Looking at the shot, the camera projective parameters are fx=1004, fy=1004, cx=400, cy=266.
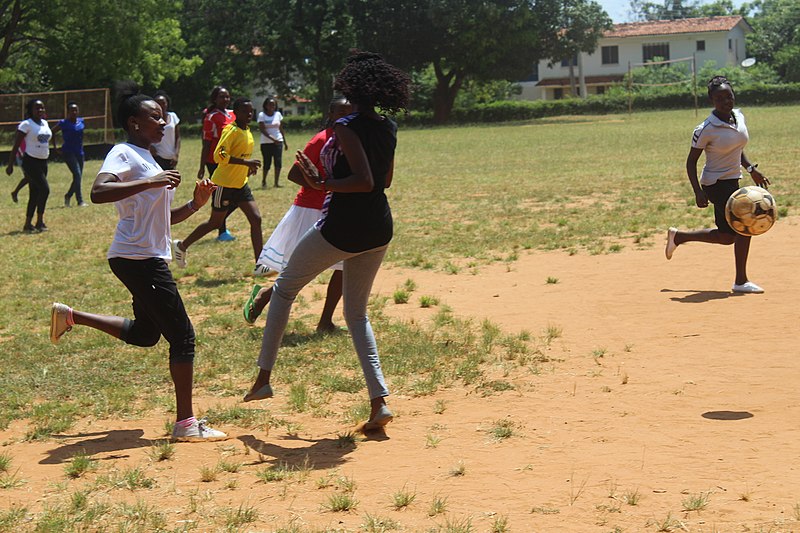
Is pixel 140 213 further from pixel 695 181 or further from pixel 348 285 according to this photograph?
pixel 695 181

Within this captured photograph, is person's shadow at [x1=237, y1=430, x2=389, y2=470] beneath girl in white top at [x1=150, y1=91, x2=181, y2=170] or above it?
beneath

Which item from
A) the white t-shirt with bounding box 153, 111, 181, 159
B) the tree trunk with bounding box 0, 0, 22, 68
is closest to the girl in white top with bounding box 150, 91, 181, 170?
the white t-shirt with bounding box 153, 111, 181, 159

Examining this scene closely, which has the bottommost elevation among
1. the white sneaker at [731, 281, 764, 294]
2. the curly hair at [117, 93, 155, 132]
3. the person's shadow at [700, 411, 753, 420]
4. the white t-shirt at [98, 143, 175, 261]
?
the person's shadow at [700, 411, 753, 420]

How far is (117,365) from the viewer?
785 cm

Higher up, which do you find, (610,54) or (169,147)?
(610,54)

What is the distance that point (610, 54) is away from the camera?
3775 inches

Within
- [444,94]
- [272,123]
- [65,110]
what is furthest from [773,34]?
[272,123]

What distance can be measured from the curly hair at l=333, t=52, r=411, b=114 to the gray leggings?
2.69ft

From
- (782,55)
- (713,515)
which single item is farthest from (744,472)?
(782,55)

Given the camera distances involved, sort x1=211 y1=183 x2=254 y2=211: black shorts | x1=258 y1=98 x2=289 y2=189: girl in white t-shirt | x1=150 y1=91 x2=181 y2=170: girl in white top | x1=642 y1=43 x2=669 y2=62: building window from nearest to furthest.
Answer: x1=211 y1=183 x2=254 y2=211: black shorts
x1=150 y1=91 x2=181 y2=170: girl in white top
x1=258 y1=98 x2=289 y2=189: girl in white t-shirt
x1=642 y1=43 x2=669 y2=62: building window

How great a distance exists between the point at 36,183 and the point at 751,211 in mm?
12054

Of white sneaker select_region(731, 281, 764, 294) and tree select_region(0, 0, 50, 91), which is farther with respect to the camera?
tree select_region(0, 0, 50, 91)

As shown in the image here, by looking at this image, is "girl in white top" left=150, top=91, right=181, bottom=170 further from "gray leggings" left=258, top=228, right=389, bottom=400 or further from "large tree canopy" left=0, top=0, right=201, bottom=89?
"large tree canopy" left=0, top=0, right=201, bottom=89

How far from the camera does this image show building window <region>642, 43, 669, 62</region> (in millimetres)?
93331
